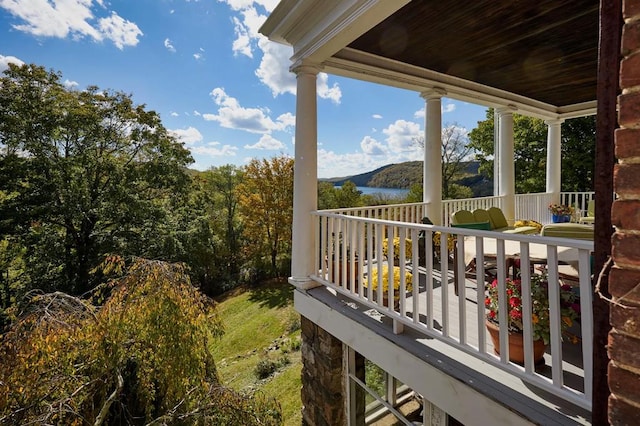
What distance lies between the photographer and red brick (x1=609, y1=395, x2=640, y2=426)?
0.85m

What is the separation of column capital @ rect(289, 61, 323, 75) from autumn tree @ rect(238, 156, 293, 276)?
13213 millimetres

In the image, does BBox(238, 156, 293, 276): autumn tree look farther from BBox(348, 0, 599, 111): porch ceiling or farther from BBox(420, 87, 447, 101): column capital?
BBox(348, 0, 599, 111): porch ceiling

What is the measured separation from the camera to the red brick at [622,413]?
0.85m

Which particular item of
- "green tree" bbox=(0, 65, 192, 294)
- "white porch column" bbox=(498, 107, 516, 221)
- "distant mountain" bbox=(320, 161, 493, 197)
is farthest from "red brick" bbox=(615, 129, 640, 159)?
"distant mountain" bbox=(320, 161, 493, 197)

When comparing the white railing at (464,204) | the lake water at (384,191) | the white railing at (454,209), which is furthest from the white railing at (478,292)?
the lake water at (384,191)

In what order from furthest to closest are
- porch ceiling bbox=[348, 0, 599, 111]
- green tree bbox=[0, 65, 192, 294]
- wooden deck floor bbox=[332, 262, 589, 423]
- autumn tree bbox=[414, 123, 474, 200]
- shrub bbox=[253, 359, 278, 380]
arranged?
autumn tree bbox=[414, 123, 474, 200], green tree bbox=[0, 65, 192, 294], shrub bbox=[253, 359, 278, 380], porch ceiling bbox=[348, 0, 599, 111], wooden deck floor bbox=[332, 262, 589, 423]

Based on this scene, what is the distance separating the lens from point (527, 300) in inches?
69.2

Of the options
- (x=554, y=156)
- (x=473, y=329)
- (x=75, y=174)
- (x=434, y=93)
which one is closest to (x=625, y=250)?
(x=473, y=329)

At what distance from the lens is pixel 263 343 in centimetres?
1160

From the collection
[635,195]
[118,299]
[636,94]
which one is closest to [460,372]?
[635,195]

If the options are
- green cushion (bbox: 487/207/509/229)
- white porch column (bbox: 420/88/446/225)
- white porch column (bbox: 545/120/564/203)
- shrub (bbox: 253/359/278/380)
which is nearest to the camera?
white porch column (bbox: 420/88/446/225)

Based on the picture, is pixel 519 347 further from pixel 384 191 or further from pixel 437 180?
pixel 384 191

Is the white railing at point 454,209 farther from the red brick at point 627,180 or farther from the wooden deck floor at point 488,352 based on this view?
the red brick at point 627,180

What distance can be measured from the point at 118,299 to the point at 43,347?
711mm
